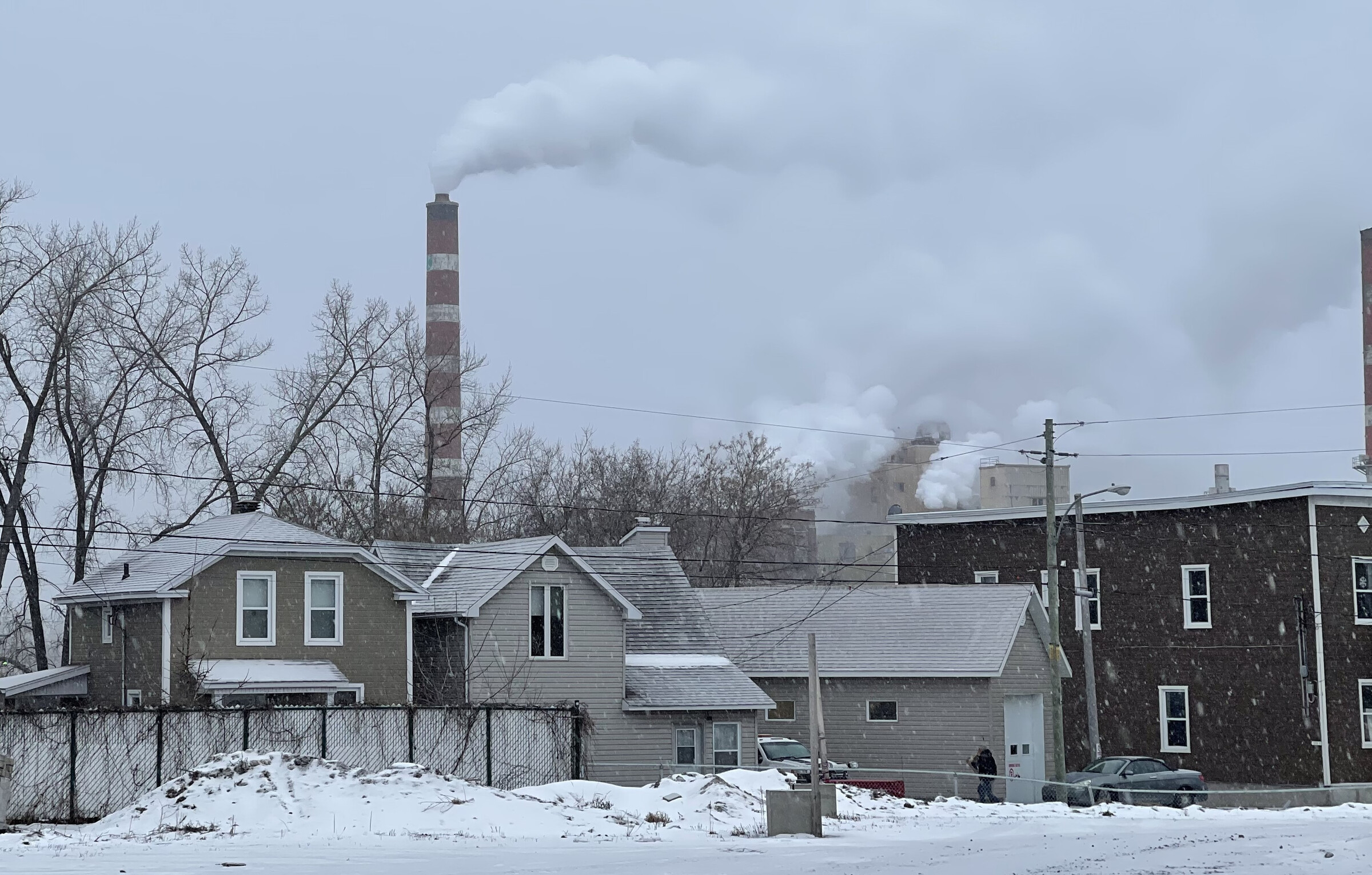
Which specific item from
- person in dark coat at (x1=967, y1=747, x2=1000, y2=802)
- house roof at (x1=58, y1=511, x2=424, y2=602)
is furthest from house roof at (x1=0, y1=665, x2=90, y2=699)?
person in dark coat at (x1=967, y1=747, x2=1000, y2=802)

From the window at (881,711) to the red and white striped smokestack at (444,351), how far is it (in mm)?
20897

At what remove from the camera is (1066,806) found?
32125 millimetres

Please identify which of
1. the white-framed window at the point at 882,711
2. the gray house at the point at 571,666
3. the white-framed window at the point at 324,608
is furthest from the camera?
the white-framed window at the point at 882,711

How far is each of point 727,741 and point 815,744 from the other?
18317mm

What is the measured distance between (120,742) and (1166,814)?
A: 60.8 ft

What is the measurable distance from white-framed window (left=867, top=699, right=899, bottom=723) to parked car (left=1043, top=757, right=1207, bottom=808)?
603cm

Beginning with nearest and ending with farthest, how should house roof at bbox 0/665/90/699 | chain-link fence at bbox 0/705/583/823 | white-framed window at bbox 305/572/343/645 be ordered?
1. chain-link fence at bbox 0/705/583/823
2. white-framed window at bbox 305/572/343/645
3. house roof at bbox 0/665/90/699

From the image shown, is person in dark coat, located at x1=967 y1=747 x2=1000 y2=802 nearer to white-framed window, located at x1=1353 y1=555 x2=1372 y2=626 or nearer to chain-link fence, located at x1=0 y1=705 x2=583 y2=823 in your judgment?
chain-link fence, located at x1=0 y1=705 x2=583 y2=823

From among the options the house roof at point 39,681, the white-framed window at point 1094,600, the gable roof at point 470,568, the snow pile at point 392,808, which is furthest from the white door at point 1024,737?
the house roof at point 39,681

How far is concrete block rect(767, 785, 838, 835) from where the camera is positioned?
23953 millimetres

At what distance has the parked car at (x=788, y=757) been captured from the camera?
38656 millimetres

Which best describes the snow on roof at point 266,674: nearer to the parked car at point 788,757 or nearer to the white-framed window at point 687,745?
the white-framed window at point 687,745

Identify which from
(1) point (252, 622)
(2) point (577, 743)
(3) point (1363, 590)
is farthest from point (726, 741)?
(3) point (1363, 590)

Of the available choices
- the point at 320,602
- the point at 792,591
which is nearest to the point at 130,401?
the point at 320,602
